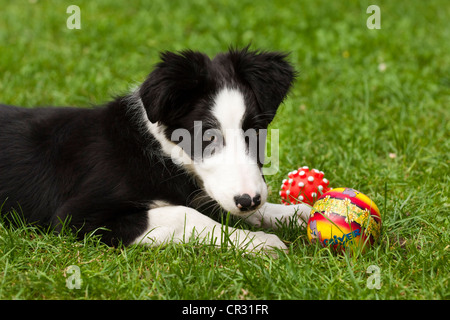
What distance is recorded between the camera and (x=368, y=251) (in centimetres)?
326

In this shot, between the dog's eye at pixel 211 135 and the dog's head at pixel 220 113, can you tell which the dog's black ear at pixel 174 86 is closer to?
the dog's head at pixel 220 113

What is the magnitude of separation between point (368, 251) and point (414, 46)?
4.74m

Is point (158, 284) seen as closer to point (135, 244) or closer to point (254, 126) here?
point (135, 244)

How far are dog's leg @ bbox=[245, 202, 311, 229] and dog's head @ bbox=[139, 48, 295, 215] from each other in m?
0.51

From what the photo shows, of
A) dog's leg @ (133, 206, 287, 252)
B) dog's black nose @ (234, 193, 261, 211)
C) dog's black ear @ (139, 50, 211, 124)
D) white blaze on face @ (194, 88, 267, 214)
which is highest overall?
dog's black ear @ (139, 50, 211, 124)

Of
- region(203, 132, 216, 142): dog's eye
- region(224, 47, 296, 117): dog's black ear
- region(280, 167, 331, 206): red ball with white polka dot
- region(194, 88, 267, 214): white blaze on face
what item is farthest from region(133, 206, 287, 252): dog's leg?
region(224, 47, 296, 117): dog's black ear

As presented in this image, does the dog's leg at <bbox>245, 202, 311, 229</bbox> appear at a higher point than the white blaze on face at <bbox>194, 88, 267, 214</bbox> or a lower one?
lower

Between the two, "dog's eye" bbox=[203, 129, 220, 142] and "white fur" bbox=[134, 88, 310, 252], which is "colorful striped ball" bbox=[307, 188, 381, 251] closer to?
"white fur" bbox=[134, 88, 310, 252]

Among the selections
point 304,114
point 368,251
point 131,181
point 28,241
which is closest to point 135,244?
point 131,181

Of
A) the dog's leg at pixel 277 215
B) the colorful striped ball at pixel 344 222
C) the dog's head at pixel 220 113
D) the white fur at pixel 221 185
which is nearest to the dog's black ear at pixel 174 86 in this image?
the dog's head at pixel 220 113

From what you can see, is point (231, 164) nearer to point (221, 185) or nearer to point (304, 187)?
point (221, 185)

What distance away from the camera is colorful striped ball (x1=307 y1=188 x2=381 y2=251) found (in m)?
3.24

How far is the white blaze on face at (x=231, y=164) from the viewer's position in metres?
3.09

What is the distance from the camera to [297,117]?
5.64 m
